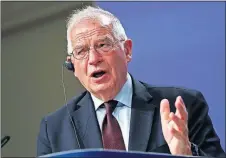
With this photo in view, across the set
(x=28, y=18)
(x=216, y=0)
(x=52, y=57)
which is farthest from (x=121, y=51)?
(x=28, y=18)

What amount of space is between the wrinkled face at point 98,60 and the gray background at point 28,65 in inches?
40.9

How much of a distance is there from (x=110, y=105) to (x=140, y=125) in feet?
0.39

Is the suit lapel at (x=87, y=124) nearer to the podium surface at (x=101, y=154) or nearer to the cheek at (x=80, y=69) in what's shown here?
the cheek at (x=80, y=69)

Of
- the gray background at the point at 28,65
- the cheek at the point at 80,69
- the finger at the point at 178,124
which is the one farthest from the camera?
the gray background at the point at 28,65

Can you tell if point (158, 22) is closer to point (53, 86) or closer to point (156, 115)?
point (156, 115)

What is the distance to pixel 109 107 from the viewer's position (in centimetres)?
161

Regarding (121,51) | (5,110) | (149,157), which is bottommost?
(5,110)

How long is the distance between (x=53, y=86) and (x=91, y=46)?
1.16m

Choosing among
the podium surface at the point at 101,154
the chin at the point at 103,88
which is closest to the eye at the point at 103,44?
the chin at the point at 103,88

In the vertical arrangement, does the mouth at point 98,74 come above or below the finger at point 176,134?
above

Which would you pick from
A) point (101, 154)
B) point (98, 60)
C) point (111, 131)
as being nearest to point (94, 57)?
point (98, 60)

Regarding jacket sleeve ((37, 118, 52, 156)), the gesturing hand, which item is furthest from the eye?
the gesturing hand

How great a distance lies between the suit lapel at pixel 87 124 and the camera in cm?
155

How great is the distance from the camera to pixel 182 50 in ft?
6.70
